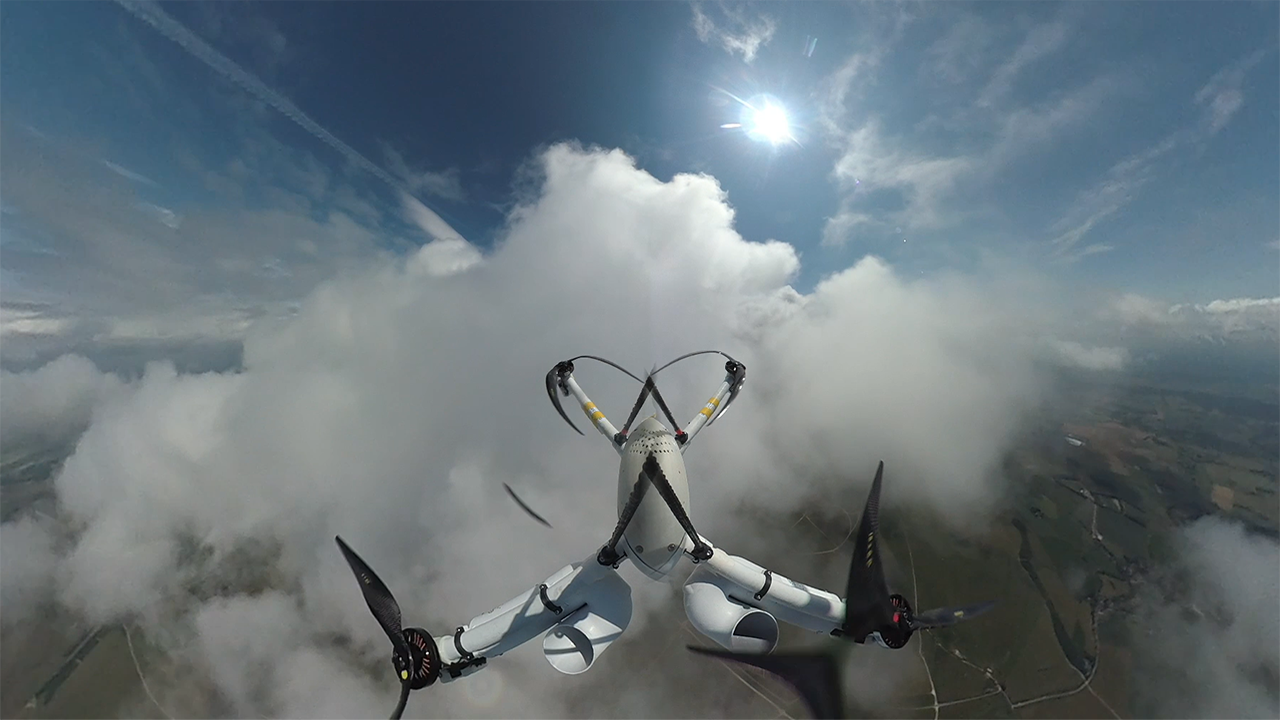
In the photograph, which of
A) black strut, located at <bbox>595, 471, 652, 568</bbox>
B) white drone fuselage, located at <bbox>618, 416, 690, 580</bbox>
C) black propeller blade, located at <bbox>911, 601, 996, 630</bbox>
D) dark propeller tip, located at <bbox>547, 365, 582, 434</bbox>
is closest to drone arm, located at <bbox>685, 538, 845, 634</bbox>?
white drone fuselage, located at <bbox>618, 416, 690, 580</bbox>

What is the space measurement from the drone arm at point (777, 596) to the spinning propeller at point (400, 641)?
904cm

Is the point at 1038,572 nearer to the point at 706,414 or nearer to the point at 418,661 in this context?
the point at 706,414

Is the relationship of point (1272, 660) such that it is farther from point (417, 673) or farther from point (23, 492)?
point (23, 492)

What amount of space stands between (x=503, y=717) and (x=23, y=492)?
208 metres

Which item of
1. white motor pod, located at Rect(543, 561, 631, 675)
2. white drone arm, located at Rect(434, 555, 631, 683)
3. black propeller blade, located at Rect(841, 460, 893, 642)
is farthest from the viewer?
white motor pod, located at Rect(543, 561, 631, 675)

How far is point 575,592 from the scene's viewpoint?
548 inches

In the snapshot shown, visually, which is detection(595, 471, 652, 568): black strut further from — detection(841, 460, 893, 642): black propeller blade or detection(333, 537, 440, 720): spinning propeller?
detection(841, 460, 893, 642): black propeller blade

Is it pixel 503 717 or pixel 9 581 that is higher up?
pixel 503 717

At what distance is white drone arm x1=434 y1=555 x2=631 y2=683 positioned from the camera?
1300 cm

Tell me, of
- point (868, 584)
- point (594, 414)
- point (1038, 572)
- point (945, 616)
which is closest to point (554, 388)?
point (594, 414)

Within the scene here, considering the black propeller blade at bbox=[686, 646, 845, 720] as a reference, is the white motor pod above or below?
below

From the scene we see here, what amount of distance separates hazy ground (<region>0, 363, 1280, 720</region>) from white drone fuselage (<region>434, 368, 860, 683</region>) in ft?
209

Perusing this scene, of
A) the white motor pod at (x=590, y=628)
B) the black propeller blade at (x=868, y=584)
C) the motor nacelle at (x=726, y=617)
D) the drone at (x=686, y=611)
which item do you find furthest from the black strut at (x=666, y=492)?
the black propeller blade at (x=868, y=584)

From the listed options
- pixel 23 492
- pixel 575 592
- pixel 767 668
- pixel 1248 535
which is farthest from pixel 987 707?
pixel 23 492
